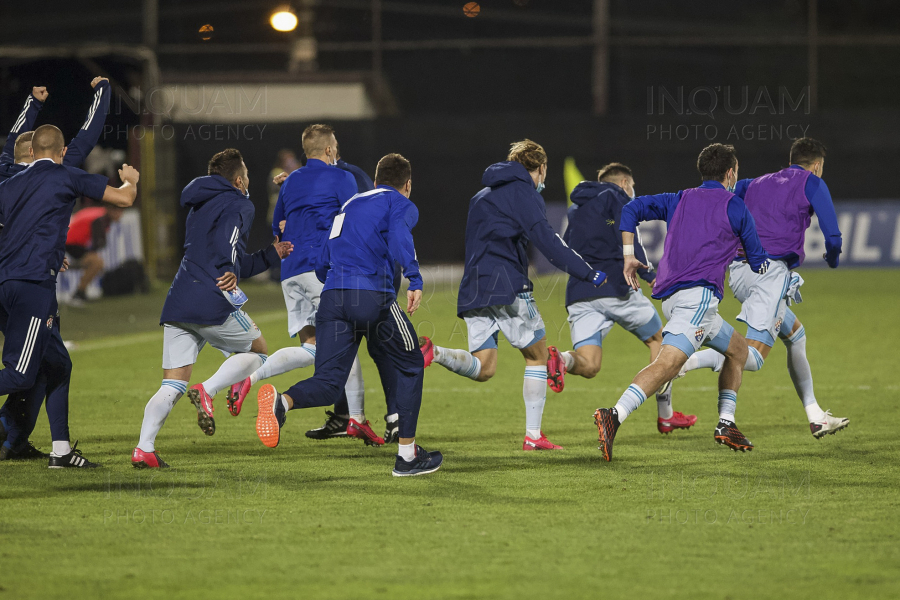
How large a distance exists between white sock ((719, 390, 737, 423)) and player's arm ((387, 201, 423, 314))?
91.9 inches

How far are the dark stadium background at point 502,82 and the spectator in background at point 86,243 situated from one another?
2.54m

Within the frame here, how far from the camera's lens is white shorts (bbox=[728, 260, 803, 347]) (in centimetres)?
748

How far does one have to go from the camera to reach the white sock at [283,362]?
7.00 metres

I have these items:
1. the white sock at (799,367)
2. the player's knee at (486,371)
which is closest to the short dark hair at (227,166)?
the player's knee at (486,371)

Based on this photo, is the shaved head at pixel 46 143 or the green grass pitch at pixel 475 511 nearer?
the green grass pitch at pixel 475 511

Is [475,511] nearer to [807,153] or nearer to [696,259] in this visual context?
[696,259]

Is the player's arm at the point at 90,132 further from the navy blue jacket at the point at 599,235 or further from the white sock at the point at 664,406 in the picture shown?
the white sock at the point at 664,406

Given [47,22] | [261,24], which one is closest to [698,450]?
[261,24]

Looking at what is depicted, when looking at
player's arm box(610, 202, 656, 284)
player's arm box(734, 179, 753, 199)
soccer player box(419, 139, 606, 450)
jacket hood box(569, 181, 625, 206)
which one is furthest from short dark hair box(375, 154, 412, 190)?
player's arm box(734, 179, 753, 199)

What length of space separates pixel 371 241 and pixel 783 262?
9.89 ft

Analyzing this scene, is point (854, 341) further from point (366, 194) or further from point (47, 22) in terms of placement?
point (47, 22)

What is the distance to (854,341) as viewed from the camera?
13016 mm

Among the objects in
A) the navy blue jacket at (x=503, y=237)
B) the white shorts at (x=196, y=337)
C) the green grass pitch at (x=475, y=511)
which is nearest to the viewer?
the green grass pitch at (x=475, y=511)

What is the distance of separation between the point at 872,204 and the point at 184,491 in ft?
68.4
